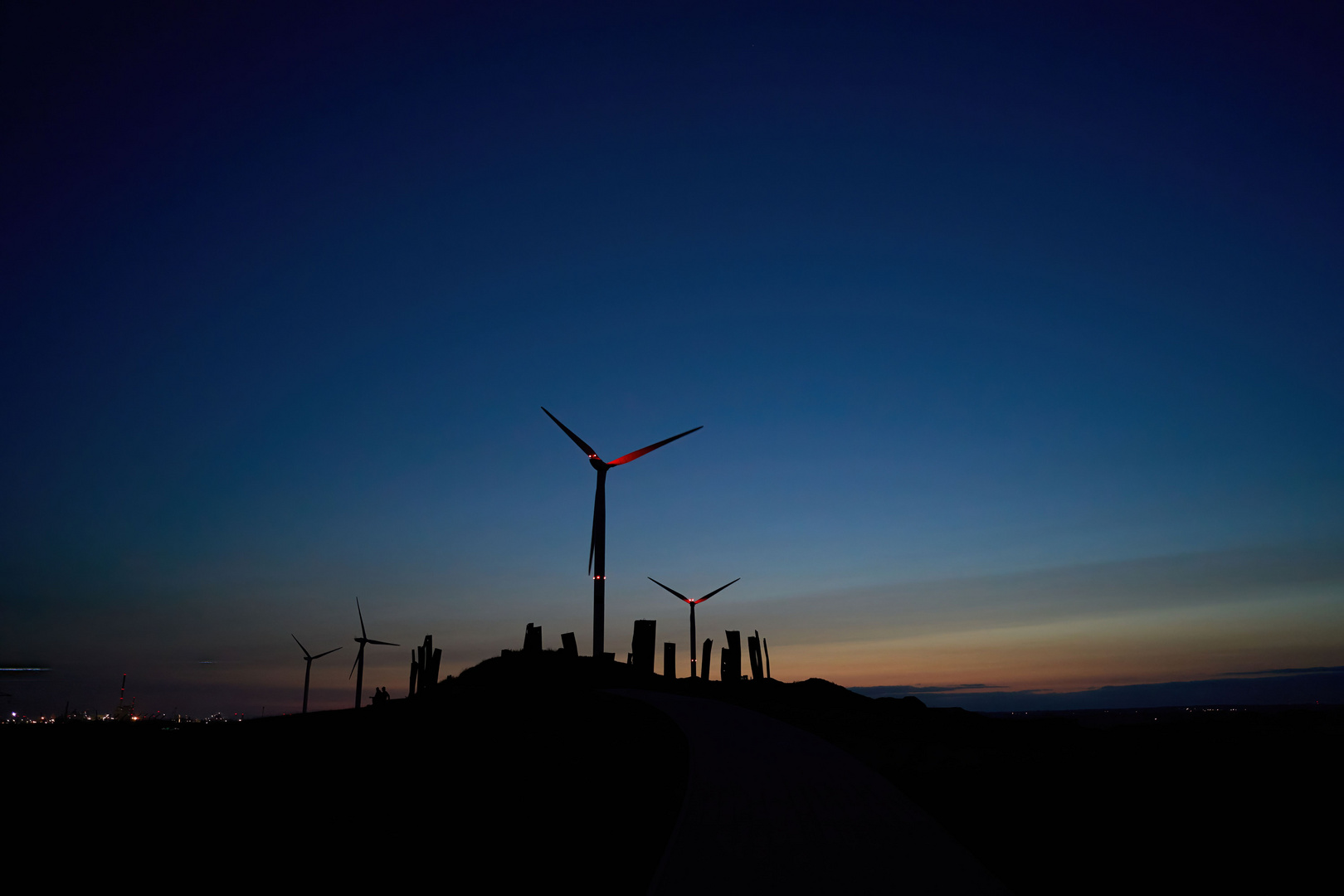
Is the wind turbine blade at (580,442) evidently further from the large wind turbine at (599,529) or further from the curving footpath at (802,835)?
the curving footpath at (802,835)

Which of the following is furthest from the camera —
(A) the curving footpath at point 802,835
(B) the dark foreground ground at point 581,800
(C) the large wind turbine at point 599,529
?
(C) the large wind turbine at point 599,529

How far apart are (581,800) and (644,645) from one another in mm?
25412

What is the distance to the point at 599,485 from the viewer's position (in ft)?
134

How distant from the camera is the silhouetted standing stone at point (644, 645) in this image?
40500mm

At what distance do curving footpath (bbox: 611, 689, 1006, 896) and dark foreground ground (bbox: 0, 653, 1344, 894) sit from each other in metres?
0.26

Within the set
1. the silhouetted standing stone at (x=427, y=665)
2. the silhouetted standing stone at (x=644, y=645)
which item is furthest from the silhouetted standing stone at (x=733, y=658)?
the silhouetted standing stone at (x=427, y=665)

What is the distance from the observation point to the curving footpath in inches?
387

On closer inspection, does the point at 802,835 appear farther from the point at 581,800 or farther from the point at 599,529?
the point at 599,529

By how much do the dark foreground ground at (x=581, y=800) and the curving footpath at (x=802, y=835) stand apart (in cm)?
26

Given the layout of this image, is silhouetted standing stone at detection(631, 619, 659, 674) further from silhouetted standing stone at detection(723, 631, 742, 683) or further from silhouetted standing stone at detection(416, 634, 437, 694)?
silhouetted standing stone at detection(416, 634, 437, 694)

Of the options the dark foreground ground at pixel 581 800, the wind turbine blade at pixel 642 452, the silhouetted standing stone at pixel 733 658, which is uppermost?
the wind turbine blade at pixel 642 452

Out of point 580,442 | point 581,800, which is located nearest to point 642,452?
point 580,442

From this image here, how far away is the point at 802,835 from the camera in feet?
38.8

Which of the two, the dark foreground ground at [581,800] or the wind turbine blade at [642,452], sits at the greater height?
the wind turbine blade at [642,452]
